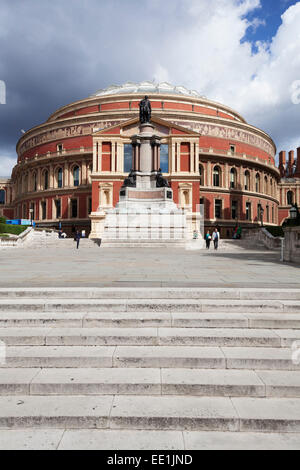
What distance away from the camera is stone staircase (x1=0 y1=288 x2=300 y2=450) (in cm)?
321

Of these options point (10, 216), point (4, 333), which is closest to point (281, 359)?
point (4, 333)

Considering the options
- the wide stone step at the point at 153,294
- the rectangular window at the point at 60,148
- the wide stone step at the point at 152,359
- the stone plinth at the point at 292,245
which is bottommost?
the wide stone step at the point at 152,359

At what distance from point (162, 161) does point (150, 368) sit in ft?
140

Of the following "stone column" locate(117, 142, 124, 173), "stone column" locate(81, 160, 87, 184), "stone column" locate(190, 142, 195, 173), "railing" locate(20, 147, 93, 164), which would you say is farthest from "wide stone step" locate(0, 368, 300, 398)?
"stone column" locate(81, 160, 87, 184)

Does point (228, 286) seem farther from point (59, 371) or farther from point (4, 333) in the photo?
point (4, 333)

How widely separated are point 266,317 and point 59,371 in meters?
3.34

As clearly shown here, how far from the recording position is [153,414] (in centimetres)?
331

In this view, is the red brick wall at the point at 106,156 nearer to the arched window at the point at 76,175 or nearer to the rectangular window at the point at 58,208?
the arched window at the point at 76,175

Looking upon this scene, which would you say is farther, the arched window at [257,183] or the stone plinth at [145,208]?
the arched window at [257,183]

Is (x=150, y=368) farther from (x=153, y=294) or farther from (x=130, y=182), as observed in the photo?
(x=130, y=182)

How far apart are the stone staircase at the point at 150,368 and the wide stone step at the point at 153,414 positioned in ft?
0.03

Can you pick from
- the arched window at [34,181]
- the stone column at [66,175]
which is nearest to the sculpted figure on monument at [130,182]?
the stone column at [66,175]

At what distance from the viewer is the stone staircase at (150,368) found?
3.21 meters
